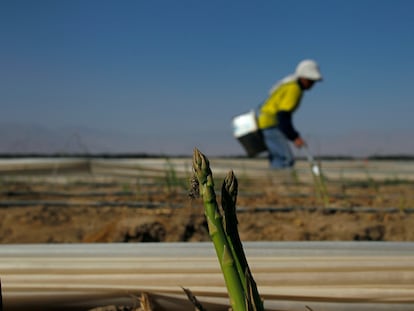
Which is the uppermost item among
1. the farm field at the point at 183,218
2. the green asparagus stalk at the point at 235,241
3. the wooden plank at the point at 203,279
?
the green asparagus stalk at the point at 235,241

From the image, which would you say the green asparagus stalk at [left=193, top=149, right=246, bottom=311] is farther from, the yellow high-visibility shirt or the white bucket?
the white bucket

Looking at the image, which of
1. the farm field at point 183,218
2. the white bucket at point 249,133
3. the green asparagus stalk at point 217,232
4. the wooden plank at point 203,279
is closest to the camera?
the green asparagus stalk at point 217,232

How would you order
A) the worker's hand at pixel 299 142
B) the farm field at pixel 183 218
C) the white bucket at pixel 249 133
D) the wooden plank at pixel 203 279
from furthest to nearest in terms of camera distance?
the white bucket at pixel 249 133
the worker's hand at pixel 299 142
the farm field at pixel 183 218
the wooden plank at pixel 203 279

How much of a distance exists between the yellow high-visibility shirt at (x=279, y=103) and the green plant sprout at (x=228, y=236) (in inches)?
191

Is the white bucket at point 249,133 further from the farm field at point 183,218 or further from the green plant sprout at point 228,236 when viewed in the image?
the green plant sprout at point 228,236

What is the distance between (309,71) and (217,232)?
5.00 meters

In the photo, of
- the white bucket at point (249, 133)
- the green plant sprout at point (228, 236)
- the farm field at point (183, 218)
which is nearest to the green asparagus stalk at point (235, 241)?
the green plant sprout at point (228, 236)

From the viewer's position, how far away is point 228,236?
429mm

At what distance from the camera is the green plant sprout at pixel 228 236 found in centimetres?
42

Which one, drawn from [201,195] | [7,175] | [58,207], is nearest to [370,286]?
[201,195]

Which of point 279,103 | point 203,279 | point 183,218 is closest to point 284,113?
point 279,103

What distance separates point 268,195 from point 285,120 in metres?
2.09

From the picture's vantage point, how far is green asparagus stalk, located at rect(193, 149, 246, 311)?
1.39ft

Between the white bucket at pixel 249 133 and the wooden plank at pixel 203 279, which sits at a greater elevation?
the wooden plank at pixel 203 279
